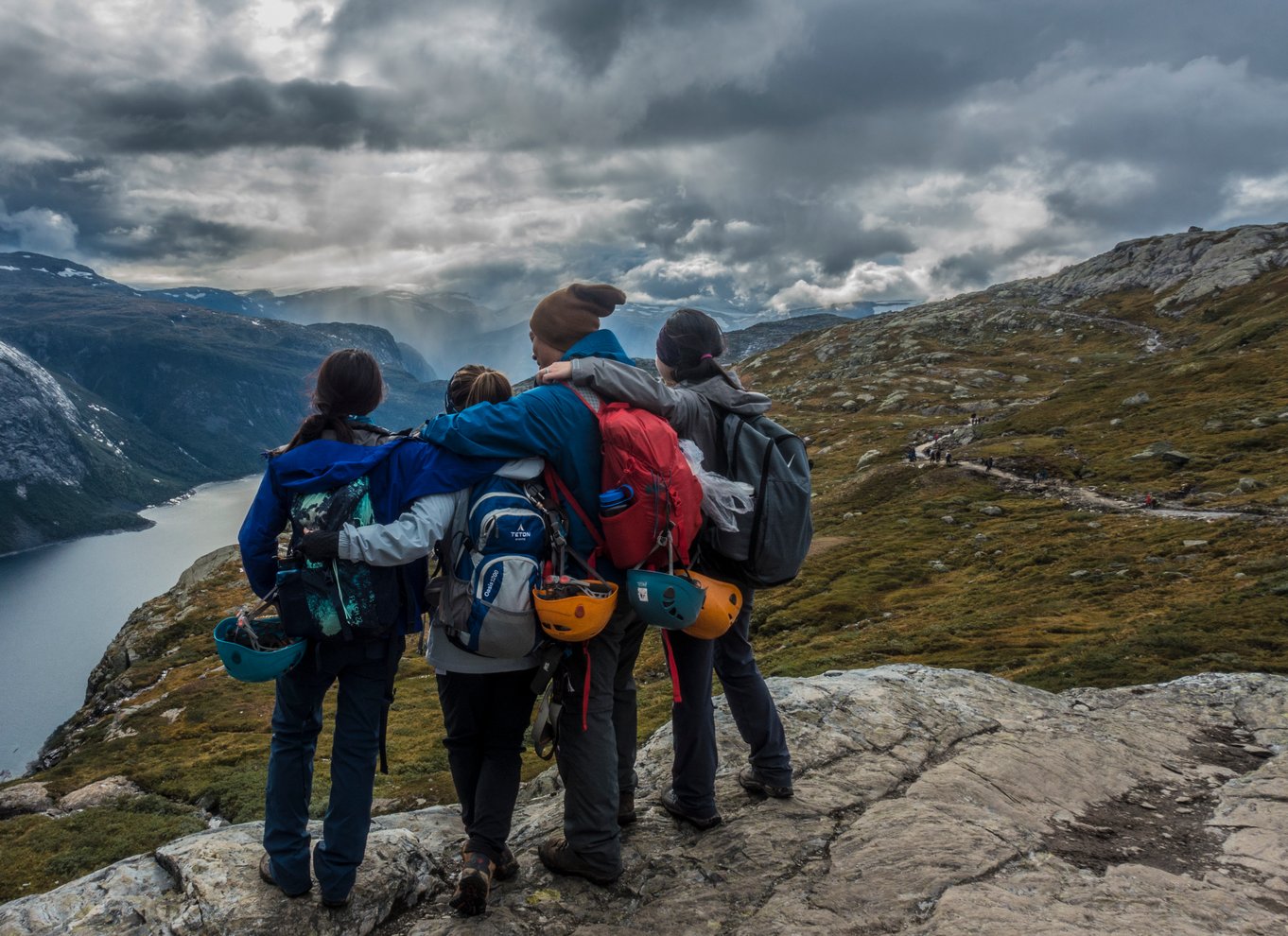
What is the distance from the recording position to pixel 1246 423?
7056cm

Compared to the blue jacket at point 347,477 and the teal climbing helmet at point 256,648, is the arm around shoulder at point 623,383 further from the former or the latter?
the teal climbing helmet at point 256,648

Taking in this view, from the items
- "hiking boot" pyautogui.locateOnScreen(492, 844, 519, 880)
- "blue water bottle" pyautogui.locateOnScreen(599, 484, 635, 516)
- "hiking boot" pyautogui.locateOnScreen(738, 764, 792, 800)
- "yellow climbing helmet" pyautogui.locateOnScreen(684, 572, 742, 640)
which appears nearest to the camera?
"blue water bottle" pyautogui.locateOnScreen(599, 484, 635, 516)

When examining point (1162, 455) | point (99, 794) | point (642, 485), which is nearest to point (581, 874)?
point (642, 485)

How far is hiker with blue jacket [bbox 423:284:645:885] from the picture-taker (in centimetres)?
627

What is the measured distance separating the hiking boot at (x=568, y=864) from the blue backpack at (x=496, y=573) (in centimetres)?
235

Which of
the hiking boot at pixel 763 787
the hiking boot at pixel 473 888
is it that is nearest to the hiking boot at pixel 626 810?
the hiking boot at pixel 763 787

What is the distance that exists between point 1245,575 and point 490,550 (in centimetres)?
3579

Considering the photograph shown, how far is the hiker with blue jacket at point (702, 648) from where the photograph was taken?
762 cm

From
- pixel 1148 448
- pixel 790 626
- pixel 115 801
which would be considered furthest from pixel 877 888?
pixel 1148 448

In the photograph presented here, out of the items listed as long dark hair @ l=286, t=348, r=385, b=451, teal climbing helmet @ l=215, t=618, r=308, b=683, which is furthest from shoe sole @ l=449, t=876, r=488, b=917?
long dark hair @ l=286, t=348, r=385, b=451

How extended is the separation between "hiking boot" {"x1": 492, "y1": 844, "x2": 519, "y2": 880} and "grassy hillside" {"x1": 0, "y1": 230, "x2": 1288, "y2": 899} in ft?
41.6

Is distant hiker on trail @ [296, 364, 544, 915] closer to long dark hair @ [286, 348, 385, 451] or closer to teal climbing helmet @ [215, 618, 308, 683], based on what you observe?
teal climbing helmet @ [215, 618, 308, 683]

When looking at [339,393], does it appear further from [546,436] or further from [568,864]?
[568,864]

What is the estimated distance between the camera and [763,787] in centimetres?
870
